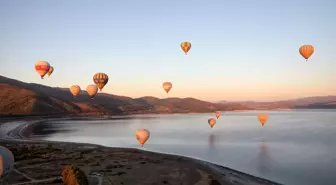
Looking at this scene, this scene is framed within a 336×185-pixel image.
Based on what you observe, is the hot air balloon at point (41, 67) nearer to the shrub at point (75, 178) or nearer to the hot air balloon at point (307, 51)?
the shrub at point (75, 178)

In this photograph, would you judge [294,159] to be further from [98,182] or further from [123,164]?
[98,182]

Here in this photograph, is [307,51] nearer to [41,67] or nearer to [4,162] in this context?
[41,67]

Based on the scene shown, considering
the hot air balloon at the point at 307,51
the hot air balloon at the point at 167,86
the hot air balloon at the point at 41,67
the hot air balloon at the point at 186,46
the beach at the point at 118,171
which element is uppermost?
the hot air balloon at the point at 186,46

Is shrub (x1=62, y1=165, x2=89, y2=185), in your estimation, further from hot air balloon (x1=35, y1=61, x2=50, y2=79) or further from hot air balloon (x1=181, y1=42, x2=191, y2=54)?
hot air balloon (x1=181, y1=42, x2=191, y2=54)

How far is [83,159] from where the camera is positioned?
34.3 meters

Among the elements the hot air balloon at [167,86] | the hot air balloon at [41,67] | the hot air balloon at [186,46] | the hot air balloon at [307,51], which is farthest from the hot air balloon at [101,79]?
the hot air balloon at [307,51]

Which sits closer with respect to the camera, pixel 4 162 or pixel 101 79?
pixel 4 162

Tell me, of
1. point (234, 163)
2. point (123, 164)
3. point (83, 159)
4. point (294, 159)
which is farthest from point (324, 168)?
point (83, 159)

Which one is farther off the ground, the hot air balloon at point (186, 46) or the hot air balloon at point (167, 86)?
the hot air balloon at point (186, 46)

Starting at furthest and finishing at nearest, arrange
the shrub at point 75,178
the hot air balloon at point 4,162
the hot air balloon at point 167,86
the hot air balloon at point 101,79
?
1. the hot air balloon at point 167,86
2. the hot air balloon at point 101,79
3. the shrub at point 75,178
4. the hot air balloon at point 4,162

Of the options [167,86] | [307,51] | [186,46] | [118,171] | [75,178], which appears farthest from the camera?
[167,86]

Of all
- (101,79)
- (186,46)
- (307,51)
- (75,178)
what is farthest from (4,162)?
(307,51)

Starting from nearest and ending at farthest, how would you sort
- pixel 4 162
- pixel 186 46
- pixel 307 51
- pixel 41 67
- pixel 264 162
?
pixel 4 162
pixel 264 162
pixel 307 51
pixel 41 67
pixel 186 46

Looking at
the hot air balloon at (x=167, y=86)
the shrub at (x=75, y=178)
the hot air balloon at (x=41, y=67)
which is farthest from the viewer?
the hot air balloon at (x=167, y=86)
